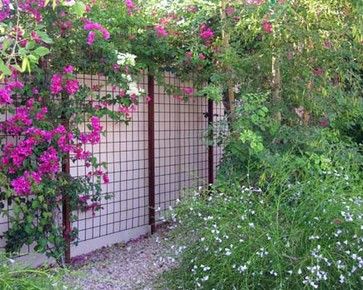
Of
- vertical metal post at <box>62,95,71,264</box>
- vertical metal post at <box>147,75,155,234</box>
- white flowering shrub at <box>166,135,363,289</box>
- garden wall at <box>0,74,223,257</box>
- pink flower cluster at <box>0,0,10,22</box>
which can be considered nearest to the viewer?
white flowering shrub at <box>166,135,363,289</box>

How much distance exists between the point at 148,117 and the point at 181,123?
0.68 meters

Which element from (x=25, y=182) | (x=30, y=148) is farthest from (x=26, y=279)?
(x=30, y=148)

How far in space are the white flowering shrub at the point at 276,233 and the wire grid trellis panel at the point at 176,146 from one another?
1729 mm

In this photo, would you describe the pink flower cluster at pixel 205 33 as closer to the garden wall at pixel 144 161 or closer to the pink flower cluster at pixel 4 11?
the garden wall at pixel 144 161

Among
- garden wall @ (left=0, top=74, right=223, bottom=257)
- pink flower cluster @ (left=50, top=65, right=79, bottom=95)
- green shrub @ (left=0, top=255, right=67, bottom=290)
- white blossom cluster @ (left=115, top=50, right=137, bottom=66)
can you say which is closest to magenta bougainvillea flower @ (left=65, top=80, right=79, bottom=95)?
pink flower cluster @ (left=50, top=65, right=79, bottom=95)

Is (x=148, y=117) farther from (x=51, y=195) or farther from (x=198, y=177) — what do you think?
(x=51, y=195)

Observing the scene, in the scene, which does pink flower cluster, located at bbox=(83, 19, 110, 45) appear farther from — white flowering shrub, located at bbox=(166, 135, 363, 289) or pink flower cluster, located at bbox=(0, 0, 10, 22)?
white flowering shrub, located at bbox=(166, 135, 363, 289)

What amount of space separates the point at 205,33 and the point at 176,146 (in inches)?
59.4

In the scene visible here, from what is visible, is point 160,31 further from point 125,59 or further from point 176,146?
point 176,146

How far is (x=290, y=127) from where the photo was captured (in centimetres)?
504

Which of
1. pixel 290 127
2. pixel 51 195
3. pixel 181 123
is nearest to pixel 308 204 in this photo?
pixel 290 127

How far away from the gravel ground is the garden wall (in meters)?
0.18

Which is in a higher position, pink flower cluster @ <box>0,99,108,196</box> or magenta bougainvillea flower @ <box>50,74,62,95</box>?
magenta bougainvillea flower @ <box>50,74,62,95</box>

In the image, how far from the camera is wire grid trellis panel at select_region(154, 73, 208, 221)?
595cm
